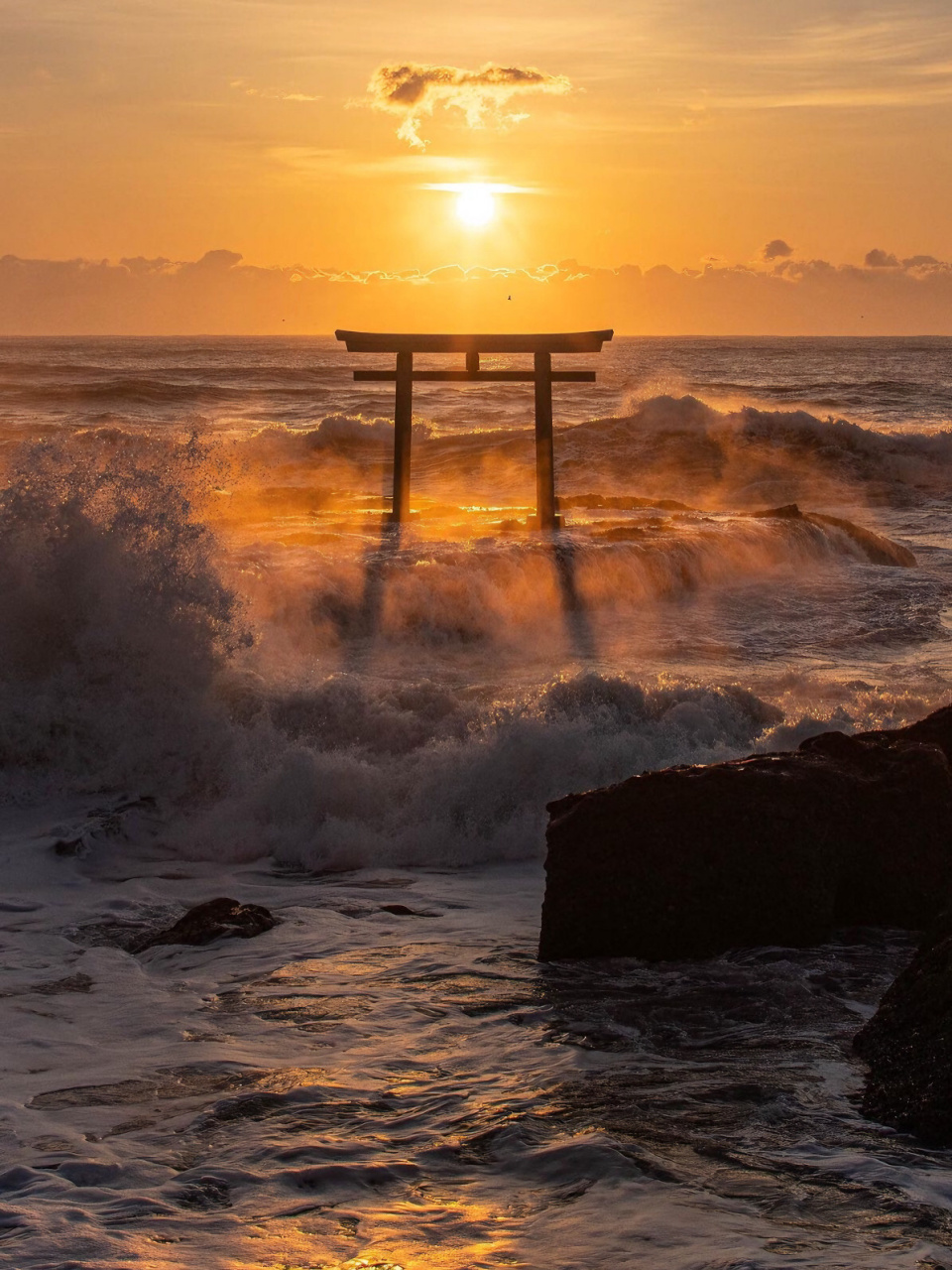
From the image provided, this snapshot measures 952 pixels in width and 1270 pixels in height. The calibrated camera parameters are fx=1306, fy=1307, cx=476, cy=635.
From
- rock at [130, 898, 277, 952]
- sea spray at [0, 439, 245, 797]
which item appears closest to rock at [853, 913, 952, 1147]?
rock at [130, 898, 277, 952]

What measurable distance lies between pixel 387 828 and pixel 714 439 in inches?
784

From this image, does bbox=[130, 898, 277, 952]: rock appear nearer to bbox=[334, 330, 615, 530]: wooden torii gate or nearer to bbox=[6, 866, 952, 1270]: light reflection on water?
bbox=[6, 866, 952, 1270]: light reflection on water

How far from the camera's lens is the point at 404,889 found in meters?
5.66

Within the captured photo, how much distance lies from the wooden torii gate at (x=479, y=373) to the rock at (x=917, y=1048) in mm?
10791

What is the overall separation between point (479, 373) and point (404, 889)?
32.9 feet

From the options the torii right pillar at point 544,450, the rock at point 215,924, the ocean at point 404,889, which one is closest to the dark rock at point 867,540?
the ocean at point 404,889

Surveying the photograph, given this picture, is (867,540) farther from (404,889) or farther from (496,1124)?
(496,1124)

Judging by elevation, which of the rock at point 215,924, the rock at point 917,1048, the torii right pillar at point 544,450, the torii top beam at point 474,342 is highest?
the torii top beam at point 474,342

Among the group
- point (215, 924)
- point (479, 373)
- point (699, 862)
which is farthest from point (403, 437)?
point (699, 862)

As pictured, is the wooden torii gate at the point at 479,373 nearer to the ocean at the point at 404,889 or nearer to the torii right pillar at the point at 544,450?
the torii right pillar at the point at 544,450

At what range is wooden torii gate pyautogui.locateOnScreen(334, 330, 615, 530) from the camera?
14.5m

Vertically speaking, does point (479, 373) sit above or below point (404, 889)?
above

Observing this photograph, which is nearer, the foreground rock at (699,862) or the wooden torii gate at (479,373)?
the foreground rock at (699,862)

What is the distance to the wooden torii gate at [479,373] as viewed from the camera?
1452 centimetres
